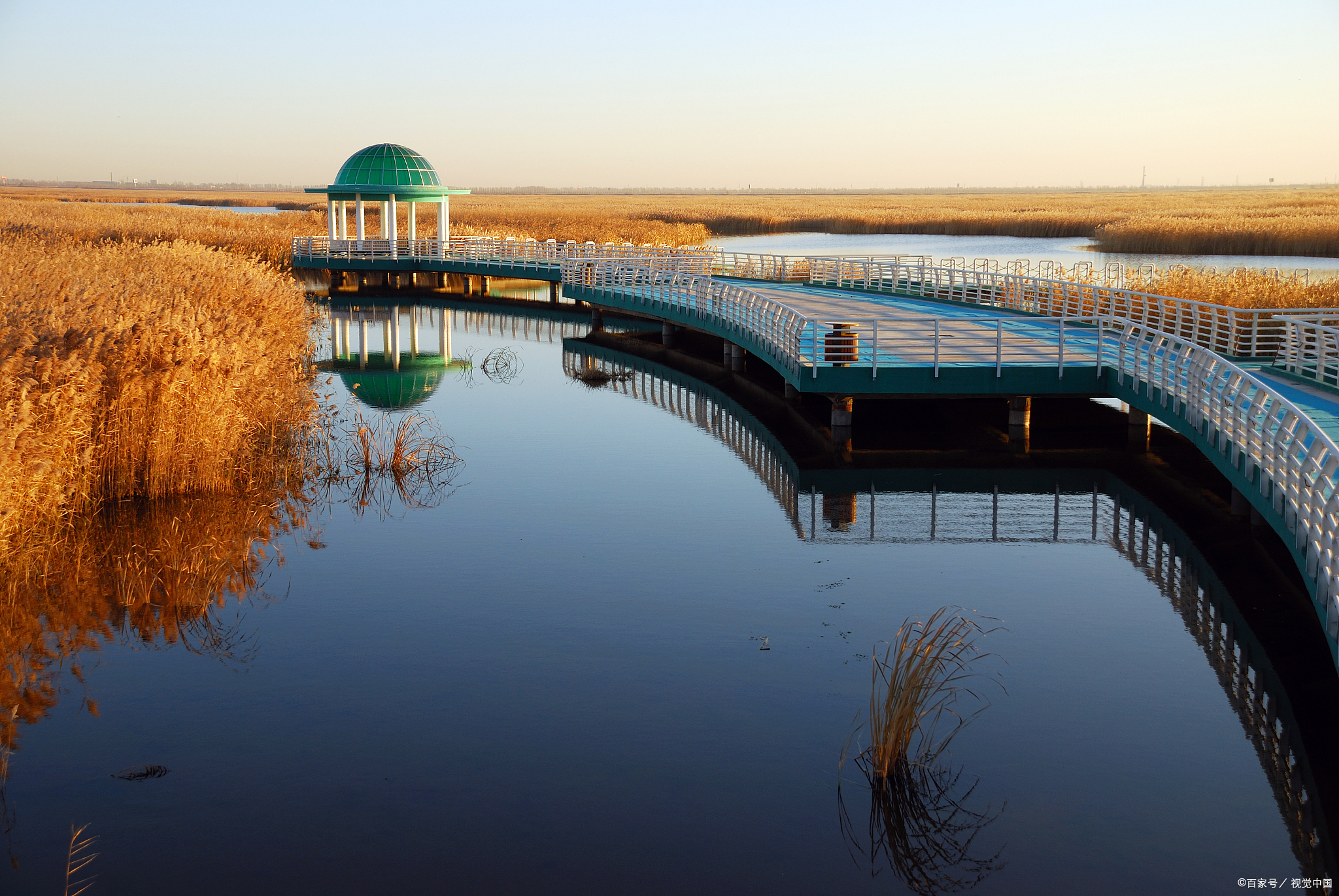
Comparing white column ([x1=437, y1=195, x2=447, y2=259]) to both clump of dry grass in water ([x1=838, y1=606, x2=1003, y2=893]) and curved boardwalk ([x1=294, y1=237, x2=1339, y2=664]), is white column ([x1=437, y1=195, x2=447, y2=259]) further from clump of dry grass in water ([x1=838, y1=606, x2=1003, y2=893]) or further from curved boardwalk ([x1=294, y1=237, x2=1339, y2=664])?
clump of dry grass in water ([x1=838, y1=606, x2=1003, y2=893])

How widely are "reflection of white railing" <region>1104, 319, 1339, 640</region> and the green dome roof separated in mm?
34715

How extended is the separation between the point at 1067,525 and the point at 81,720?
9929mm

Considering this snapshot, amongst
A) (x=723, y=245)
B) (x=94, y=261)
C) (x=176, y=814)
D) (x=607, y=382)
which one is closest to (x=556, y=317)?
(x=607, y=382)

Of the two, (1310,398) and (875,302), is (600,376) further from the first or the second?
(1310,398)

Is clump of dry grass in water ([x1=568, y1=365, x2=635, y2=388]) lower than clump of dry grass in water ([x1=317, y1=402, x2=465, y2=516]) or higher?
higher

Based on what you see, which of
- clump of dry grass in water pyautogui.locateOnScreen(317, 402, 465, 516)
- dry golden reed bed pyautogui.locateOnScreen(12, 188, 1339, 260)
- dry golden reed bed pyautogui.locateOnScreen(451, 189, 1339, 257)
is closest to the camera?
clump of dry grass in water pyautogui.locateOnScreen(317, 402, 465, 516)

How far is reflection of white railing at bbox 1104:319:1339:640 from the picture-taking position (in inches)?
341

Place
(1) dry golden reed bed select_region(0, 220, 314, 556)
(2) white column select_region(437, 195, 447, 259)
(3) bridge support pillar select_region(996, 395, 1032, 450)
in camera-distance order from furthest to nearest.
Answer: (2) white column select_region(437, 195, 447, 259) < (3) bridge support pillar select_region(996, 395, 1032, 450) < (1) dry golden reed bed select_region(0, 220, 314, 556)

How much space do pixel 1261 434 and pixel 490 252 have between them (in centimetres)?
3577

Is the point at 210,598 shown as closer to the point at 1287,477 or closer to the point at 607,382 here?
the point at 1287,477

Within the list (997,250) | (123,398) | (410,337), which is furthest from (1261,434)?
(997,250)

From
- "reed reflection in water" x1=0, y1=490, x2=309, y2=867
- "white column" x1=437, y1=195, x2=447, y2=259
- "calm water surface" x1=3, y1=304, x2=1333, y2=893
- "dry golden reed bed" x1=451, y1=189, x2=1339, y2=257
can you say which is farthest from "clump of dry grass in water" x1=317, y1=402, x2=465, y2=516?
"dry golden reed bed" x1=451, y1=189, x2=1339, y2=257
